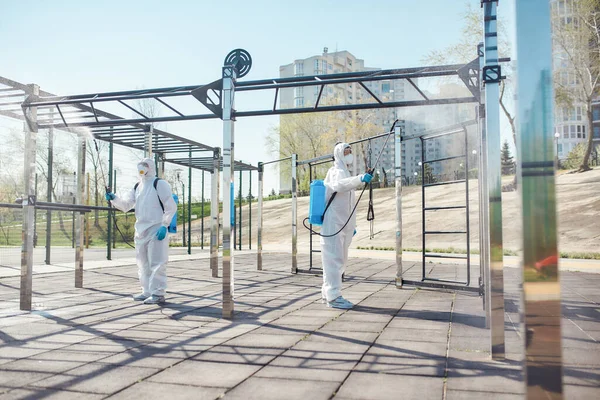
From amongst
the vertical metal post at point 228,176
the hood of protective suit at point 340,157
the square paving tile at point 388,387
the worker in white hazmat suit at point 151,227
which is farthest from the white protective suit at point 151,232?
the square paving tile at point 388,387

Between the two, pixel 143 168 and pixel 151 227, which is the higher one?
pixel 143 168

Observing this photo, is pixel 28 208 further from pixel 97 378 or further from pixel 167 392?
pixel 167 392

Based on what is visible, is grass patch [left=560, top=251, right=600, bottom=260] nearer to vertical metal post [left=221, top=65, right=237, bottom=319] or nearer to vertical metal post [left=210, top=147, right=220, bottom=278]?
vertical metal post [left=210, top=147, right=220, bottom=278]

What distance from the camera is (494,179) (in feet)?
12.1

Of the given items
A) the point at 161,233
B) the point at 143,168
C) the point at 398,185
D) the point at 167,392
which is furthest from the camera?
the point at 398,185

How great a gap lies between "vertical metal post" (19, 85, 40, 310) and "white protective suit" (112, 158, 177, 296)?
1328 millimetres

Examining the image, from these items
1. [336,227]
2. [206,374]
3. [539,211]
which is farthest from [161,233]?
[539,211]

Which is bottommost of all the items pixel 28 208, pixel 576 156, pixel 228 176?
pixel 28 208

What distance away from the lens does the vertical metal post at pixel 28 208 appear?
6.09 meters

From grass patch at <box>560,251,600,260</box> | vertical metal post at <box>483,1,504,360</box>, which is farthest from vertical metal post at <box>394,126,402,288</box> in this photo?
grass patch at <box>560,251,600,260</box>

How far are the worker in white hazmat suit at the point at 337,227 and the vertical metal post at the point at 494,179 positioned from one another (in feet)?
8.33

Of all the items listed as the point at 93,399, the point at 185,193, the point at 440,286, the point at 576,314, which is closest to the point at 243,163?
the point at 185,193

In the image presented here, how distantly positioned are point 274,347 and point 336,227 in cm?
262

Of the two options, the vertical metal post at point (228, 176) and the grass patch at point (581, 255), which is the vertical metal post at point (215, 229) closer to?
the vertical metal post at point (228, 176)
